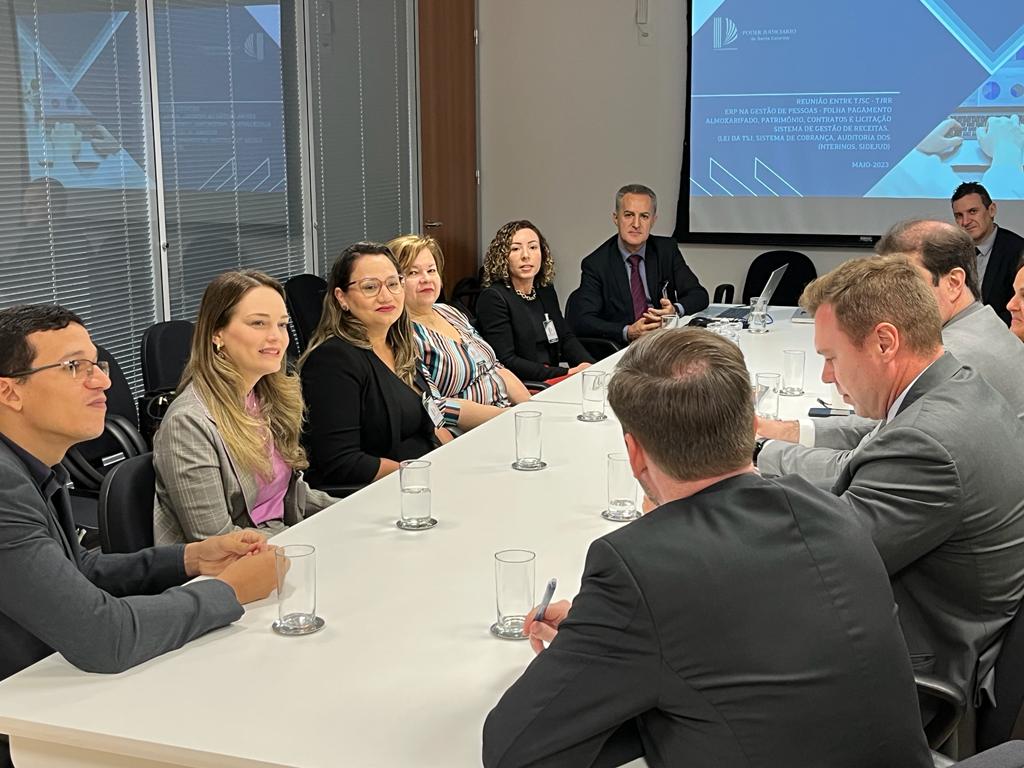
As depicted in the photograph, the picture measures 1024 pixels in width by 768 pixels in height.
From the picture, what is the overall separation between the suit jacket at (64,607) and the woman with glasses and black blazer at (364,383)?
1515 millimetres

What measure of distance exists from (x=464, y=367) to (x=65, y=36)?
7.29 feet

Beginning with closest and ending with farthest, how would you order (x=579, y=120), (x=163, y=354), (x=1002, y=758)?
(x=1002, y=758) < (x=163, y=354) < (x=579, y=120)

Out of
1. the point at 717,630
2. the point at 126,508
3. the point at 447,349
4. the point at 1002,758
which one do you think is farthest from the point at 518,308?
the point at 1002,758

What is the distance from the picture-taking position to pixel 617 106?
25.7ft

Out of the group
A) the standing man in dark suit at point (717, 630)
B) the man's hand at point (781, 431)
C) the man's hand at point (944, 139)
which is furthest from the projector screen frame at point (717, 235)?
the standing man in dark suit at point (717, 630)

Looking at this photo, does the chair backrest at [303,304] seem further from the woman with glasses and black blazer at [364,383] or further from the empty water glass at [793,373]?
the empty water glass at [793,373]

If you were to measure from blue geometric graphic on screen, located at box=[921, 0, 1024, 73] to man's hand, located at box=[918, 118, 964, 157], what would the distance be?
384 millimetres

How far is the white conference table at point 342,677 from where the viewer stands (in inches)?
A: 62.1

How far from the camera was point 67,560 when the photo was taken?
1.85 metres

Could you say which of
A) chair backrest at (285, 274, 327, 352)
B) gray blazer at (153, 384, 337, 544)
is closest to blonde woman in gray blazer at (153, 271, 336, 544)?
gray blazer at (153, 384, 337, 544)

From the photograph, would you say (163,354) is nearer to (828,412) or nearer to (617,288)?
(828,412)

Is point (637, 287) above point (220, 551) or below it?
above

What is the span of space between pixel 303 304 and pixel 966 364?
12.4 ft

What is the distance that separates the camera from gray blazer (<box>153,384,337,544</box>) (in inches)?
106
